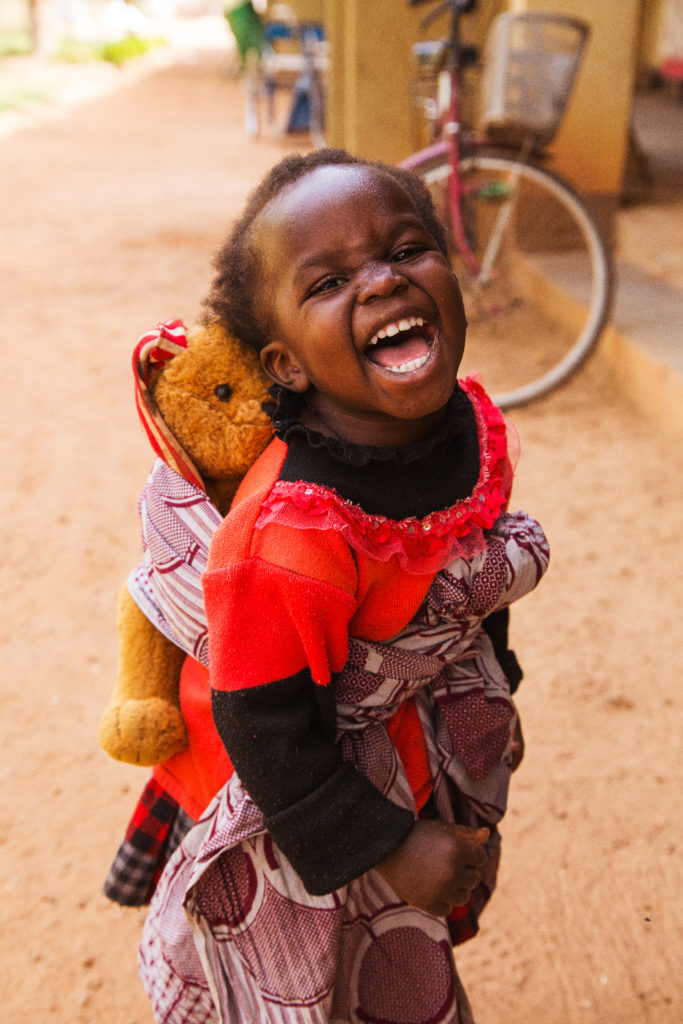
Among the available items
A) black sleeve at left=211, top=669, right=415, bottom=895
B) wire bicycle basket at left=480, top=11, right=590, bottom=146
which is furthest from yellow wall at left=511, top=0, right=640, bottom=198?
black sleeve at left=211, top=669, right=415, bottom=895

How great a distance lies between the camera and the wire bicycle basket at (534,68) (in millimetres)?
4145

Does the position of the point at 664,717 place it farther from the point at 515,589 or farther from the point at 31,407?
the point at 31,407

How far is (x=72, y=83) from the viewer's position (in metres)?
18.3

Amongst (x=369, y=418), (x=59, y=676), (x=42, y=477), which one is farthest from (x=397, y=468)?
(x=42, y=477)

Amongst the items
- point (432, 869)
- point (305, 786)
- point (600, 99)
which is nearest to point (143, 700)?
point (305, 786)

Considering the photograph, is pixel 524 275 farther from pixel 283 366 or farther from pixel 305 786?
pixel 305 786

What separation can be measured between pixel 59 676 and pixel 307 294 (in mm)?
1982

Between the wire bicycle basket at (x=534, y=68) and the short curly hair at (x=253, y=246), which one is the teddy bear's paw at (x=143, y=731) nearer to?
the short curly hair at (x=253, y=246)

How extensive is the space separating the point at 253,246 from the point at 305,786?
0.65 metres

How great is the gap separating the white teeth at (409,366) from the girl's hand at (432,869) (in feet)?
1.79

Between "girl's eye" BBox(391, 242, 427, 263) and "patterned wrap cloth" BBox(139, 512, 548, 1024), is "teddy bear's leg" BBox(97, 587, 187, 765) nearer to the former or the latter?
"patterned wrap cloth" BBox(139, 512, 548, 1024)

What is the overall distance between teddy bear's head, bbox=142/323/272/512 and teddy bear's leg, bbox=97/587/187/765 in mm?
325

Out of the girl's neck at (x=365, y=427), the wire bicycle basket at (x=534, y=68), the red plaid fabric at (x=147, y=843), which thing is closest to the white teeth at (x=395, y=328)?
the girl's neck at (x=365, y=427)

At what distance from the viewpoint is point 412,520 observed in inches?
44.7
